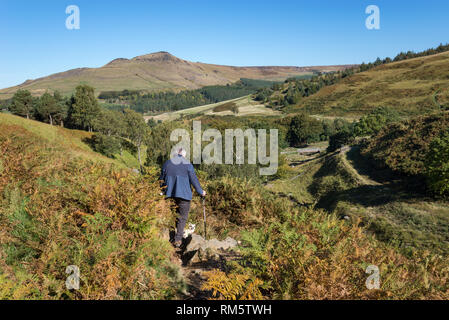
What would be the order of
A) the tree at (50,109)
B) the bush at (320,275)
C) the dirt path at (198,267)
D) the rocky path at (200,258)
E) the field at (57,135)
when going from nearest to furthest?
the bush at (320,275)
the dirt path at (198,267)
the rocky path at (200,258)
the field at (57,135)
the tree at (50,109)

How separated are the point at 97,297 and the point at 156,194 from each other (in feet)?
8.25

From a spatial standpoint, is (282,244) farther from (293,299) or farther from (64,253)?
(64,253)

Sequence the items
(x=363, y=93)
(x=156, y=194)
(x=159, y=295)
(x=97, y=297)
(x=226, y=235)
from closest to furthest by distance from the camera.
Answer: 1. (x=97, y=297)
2. (x=159, y=295)
3. (x=156, y=194)
4. (x=226, y=235)
5. (x=363, y=93)

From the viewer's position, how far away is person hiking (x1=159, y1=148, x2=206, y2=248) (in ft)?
19.4

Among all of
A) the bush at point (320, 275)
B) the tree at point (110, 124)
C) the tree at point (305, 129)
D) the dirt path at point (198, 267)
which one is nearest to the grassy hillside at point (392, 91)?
the tree at point (305, 129)

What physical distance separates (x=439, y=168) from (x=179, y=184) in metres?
31.5

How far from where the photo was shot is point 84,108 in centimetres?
5375

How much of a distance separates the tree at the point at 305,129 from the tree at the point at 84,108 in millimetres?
74118

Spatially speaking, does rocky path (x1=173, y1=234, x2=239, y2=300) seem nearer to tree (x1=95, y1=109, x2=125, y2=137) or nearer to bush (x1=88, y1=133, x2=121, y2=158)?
bush (x1=88, y1=133, x2=121, y2=158)

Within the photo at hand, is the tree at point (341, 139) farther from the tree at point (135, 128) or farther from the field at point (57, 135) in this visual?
the field at point (57, 135)

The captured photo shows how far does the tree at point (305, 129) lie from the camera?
320 feet

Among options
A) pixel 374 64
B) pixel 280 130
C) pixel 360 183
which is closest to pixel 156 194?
pixel 360 183

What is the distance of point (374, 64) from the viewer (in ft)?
568

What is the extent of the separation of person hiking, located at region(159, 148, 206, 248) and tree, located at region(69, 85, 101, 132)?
178 ft
